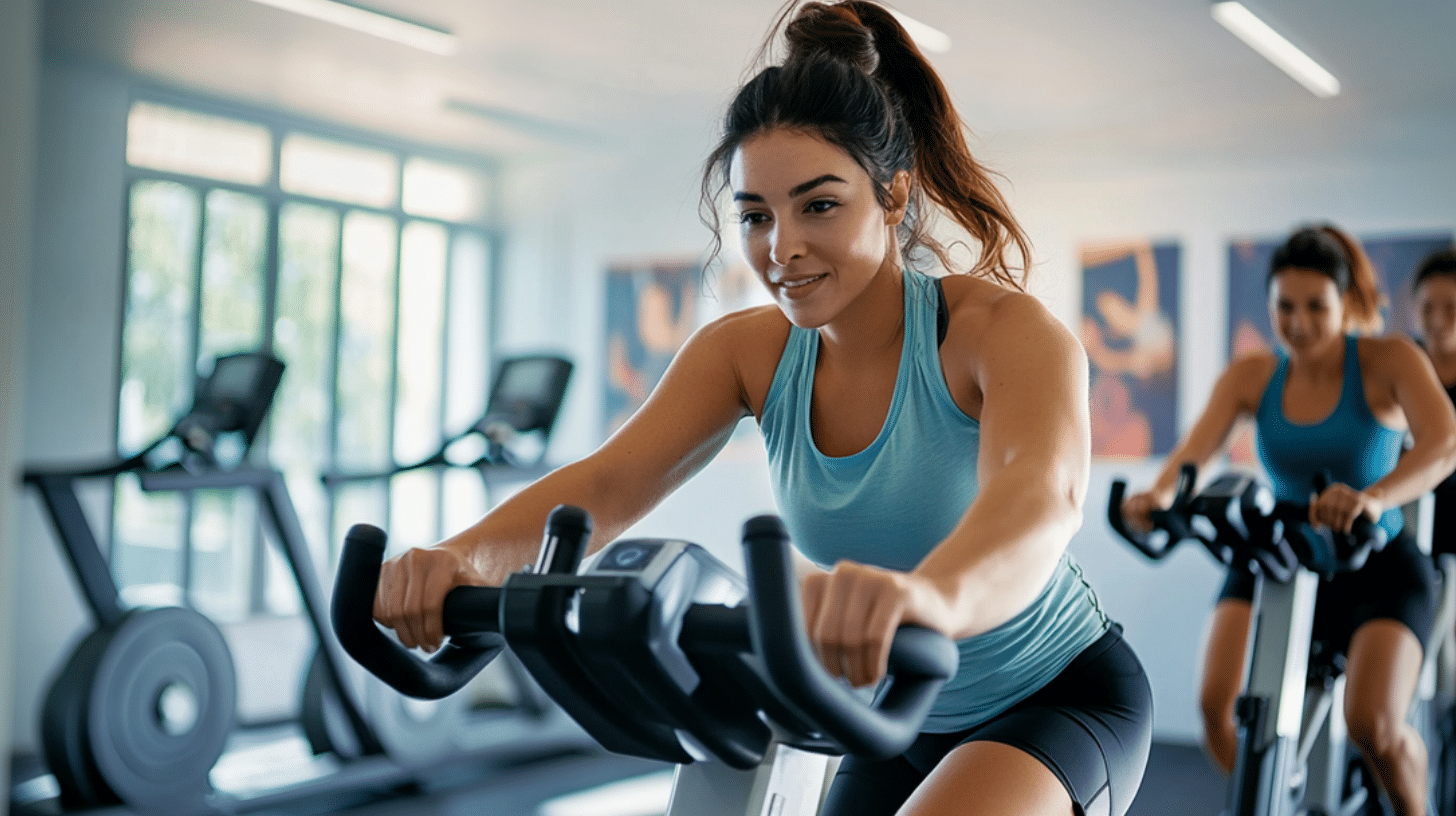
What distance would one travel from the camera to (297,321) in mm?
6281

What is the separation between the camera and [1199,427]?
314cm

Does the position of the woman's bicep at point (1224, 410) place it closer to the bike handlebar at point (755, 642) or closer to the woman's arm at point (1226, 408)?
the woman's arm at point (1226, 408)

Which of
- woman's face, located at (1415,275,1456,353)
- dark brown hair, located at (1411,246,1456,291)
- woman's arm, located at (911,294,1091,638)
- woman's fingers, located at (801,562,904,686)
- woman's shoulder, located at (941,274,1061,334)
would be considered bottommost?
woman's fingers, located at (801,562,904,686)

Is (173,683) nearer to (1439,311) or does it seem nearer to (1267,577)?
(1267,577)

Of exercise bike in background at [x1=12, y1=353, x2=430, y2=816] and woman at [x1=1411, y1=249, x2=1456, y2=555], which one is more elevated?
woman at [x1=1411, y1=249, x2=1456, y2=555]

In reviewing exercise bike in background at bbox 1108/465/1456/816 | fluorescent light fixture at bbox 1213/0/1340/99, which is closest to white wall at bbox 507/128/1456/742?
fluorescent light fixture at bbox 1213/0/1340/99

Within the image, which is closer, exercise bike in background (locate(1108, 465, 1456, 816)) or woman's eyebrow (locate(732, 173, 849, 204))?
woman's eyebrow (locate(732, 173, 849, 204))

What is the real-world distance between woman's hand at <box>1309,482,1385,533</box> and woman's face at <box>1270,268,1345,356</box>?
0.57 metres

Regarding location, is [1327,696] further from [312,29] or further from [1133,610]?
[312,29]

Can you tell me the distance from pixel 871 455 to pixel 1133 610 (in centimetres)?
466

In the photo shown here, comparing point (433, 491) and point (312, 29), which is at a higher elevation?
point (312, 29)

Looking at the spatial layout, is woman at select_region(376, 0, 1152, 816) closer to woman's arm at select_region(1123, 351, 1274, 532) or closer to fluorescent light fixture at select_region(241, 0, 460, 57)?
woman's arm at select_region(1123, 351, 1274, 532)

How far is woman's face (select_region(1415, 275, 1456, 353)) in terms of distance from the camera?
11.8 feet

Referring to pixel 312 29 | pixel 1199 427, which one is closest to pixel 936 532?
pixel 1199 427
